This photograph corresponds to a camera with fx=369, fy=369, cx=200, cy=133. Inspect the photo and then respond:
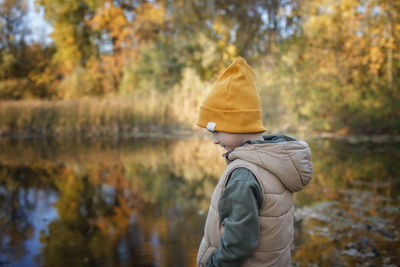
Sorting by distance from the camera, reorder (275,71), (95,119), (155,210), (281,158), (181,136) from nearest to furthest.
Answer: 1. (281,158)
2. (155,210)
3. (275,71)
4. (181,136)
5. (95,119)

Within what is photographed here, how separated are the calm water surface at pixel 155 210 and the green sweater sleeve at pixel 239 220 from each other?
6.97 ft

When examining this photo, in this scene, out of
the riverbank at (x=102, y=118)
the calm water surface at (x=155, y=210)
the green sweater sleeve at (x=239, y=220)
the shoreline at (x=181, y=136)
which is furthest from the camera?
the riverbank at (x=102, y=118)

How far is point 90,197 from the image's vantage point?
607 centimetres

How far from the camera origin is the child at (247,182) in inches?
50.4

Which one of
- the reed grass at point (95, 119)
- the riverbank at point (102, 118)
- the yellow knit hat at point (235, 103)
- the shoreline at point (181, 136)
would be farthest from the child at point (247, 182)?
the reed grass at point (95, 119)

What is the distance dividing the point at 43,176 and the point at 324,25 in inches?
545

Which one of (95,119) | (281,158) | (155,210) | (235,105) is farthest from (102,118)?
(281,158)

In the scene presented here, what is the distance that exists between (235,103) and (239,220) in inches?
17.7

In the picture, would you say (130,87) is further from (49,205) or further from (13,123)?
(49,205)

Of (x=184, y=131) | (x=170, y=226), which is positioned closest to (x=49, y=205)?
(x=170, y=226)

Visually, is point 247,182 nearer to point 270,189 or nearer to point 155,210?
point 270,189

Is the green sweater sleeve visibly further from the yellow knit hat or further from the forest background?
the forest background

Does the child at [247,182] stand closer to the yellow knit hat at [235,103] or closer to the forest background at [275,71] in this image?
the yellow knit hat at [235,103]

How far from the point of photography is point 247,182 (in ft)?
4.24
